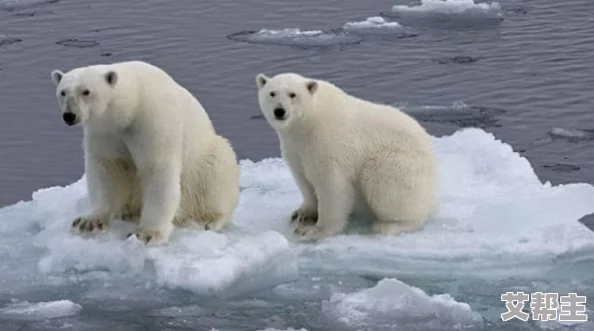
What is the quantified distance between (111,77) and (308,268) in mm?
1674

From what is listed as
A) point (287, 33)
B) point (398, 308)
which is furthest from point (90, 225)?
point (287, 33)

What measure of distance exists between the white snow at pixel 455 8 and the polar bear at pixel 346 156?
26.1 feet

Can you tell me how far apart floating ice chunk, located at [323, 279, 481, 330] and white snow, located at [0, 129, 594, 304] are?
18.4 inches

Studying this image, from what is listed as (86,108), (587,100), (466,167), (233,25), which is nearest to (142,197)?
(86,108)

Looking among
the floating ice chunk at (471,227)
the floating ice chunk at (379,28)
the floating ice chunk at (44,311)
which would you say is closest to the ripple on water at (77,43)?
the floating ice chunk at (379,28)

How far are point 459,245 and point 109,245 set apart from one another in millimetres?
2188

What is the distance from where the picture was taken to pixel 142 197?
826cm

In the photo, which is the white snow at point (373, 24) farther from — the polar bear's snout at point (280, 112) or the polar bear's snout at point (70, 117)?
the polar bear's snout at point (70, 117)

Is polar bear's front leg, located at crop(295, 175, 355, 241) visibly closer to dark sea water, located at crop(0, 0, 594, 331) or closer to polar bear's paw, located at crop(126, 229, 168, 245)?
polar bear's paw, located at crop(126, 229, 168, 245)

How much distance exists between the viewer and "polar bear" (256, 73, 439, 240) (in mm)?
8312

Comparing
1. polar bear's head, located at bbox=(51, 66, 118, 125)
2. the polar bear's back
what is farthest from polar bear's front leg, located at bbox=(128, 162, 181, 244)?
the polar bear's back

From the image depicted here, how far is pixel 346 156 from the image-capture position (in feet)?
27.5

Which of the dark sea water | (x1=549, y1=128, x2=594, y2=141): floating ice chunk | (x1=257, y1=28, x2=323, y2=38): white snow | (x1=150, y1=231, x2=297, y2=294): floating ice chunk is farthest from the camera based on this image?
(x1=257, y1=28, x2=323, y2=38): white snow

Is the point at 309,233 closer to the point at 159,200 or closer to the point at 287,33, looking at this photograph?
the point at 159,200
